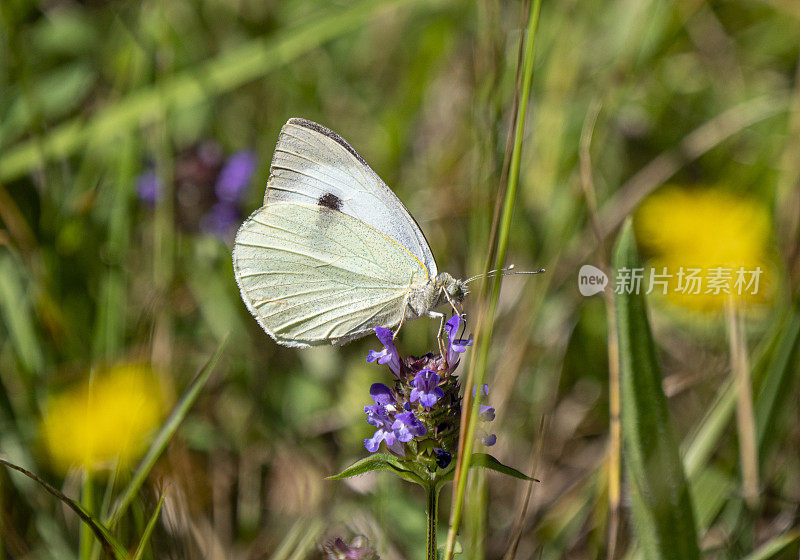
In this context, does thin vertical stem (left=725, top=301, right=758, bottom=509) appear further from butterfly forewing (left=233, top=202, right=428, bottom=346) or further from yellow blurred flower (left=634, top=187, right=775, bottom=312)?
butterfly forewing (left=233, top=202, right=428, bottom=346)

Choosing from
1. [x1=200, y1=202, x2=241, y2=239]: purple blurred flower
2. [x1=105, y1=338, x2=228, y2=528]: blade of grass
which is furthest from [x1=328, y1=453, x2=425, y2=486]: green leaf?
[x1=200, y1=202, x2=241, y2=239]: purple blurred flower

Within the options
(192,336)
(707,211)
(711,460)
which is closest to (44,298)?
(192,336)

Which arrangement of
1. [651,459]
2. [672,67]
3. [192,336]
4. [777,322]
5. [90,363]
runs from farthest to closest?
[672,67] → [192,336] → [90,363] → [777,322] → [651,459]

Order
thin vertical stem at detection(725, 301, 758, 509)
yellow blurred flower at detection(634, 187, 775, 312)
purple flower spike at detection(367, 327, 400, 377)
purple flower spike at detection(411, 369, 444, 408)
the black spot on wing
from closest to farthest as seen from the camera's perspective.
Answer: purple flower spike at detection(411, 369, 444, 408), purple flower spike at detection(367, 327, 400, 377), thin vertical stem at detection(725, 301, 758, 509), the black spot on wing, yellow blurred flower at detection(634, 187, 775, 312)

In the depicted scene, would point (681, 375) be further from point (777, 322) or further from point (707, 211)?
point (707, 211)

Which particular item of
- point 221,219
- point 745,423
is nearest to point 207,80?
point 221,219
